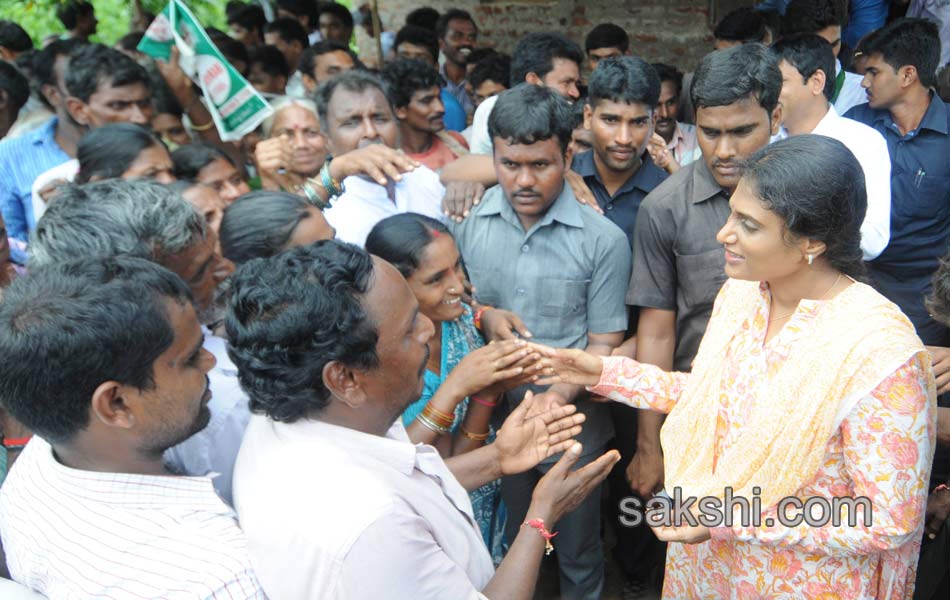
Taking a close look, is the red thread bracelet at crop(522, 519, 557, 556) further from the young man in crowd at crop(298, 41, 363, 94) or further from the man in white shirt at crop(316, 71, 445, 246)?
the young man in crowd at crop(298, 41, 363, 94)

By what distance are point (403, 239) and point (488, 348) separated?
488 mm

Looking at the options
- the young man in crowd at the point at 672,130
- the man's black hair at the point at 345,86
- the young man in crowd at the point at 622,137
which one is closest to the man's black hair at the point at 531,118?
the young man in crowd at the point at 622,137

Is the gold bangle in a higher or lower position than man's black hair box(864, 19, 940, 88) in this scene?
lower

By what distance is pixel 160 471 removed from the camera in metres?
1.57

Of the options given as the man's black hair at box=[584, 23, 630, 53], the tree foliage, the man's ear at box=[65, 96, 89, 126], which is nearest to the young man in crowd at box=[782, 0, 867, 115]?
the man's black hair at box=[584, 23, 630, 53]

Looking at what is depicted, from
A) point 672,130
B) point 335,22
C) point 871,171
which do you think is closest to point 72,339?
point 871,171

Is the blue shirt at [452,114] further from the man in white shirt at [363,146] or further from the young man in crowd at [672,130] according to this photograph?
the man in white shirt at [363,146]

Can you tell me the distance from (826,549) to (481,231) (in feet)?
5.57

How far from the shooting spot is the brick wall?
7.38 m

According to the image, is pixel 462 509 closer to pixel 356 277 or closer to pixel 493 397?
pixel 356 277

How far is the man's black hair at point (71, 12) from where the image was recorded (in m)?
7.52

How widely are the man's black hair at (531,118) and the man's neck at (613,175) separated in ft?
1.38

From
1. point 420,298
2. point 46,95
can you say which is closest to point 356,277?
point 420,298

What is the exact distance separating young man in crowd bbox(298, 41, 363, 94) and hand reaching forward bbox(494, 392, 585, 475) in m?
4.04
